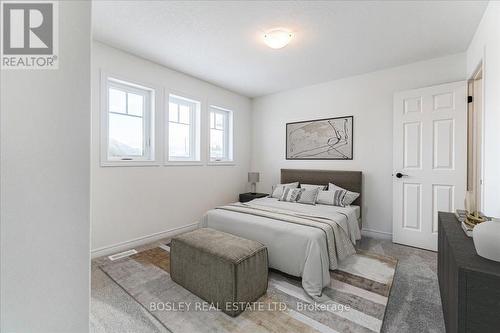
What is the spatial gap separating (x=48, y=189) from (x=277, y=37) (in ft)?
7.88

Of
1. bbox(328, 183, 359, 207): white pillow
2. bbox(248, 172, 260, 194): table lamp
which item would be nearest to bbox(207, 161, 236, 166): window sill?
bbox(248, 172, 260, 194): table lamp

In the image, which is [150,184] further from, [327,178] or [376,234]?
[376,234]

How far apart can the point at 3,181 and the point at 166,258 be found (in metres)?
2.38

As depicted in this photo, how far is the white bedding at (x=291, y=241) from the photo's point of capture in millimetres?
1975

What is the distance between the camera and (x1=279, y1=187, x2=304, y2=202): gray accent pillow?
3.51 m

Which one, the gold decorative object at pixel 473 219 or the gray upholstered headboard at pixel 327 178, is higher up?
the gray upholstered headboard at pixel 327 178

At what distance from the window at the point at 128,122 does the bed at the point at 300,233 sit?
1.38 meters

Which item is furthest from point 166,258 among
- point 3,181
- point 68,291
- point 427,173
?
point 427,173

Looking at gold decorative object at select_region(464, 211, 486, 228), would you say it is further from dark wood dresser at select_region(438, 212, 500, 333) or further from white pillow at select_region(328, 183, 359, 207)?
white pillow at select_region(328, 183, 359, 207)

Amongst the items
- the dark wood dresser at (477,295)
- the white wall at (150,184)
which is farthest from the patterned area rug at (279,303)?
the dark wood dresser at (477,295)

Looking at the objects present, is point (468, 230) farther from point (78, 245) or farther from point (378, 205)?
point (378, 205)

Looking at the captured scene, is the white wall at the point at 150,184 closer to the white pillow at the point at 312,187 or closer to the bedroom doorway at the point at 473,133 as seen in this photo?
the white pillow at the point at 312,187

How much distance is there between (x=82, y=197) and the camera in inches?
26.9

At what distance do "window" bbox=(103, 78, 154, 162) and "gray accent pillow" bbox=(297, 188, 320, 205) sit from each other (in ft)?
7.52
